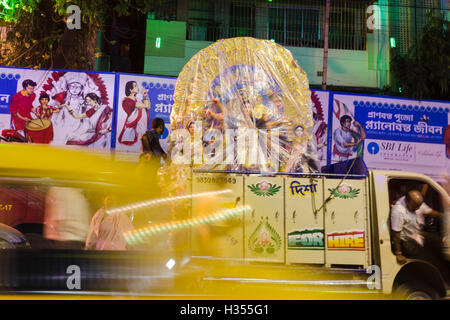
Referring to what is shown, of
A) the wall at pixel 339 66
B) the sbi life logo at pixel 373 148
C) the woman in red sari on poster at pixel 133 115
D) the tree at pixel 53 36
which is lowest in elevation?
the sbi life logo at pixel 373 148

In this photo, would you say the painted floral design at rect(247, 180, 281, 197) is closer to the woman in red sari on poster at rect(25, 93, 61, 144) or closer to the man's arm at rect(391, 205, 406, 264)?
the man's arm at rect(391, 205, 406, 264)

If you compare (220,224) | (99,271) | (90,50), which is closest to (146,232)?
(99,271)

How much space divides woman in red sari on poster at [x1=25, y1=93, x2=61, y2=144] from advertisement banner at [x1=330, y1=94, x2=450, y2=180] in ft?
19.7

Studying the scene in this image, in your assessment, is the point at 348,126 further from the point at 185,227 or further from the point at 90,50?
the point at 185,227

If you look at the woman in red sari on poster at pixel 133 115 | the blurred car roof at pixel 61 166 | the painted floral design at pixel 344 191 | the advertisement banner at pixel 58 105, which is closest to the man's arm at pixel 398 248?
the painted floral design at pixel 344 191

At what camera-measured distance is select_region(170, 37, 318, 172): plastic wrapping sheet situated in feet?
23.2

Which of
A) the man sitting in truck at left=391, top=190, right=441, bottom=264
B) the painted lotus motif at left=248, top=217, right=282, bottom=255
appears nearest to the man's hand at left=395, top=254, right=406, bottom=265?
the man sitting in truck at left=391, top=190, right=441, bottom=264

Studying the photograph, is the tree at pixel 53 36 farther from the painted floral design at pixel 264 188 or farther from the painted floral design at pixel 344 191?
the painted floral design at pixel 344 191

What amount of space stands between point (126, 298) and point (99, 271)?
0.24m

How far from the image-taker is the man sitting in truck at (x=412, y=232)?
5.15 metres

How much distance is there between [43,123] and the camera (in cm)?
977

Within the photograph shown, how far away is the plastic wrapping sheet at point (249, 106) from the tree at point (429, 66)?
737 cm

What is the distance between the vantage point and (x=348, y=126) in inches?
424

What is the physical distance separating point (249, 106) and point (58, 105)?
4.54 m
